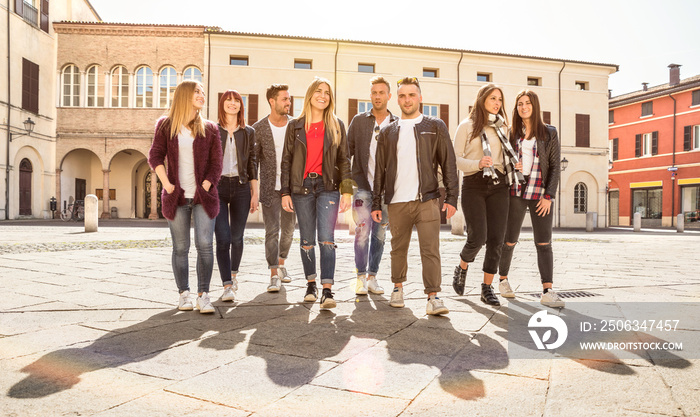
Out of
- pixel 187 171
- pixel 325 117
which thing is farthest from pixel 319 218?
pixel 187 171

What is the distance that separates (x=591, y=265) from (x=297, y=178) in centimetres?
542

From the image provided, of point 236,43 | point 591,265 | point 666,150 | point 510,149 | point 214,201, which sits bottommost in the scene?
point 591,265

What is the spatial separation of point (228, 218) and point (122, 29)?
23.6 meters

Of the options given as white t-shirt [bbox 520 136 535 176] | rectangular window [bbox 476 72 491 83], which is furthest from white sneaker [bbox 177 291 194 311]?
rectangular window [bbox 476 72 491 83]

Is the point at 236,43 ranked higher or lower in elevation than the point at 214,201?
higher

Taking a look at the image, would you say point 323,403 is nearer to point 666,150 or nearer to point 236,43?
point 236,43

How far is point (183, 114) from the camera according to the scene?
13.0 ft

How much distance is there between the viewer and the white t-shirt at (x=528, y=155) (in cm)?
442

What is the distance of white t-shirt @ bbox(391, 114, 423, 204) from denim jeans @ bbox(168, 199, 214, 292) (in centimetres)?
148

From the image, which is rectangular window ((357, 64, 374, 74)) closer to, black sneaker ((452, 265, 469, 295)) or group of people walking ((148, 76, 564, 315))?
group of people walking ((148, 76, 564, 315))

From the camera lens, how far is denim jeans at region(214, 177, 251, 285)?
4520mm

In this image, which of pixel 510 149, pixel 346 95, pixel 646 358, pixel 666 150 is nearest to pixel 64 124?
pixel 346 95

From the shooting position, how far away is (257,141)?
5.05m

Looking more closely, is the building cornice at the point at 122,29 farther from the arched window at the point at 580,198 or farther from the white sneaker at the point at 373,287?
the white sneaker at the point at 373,287
